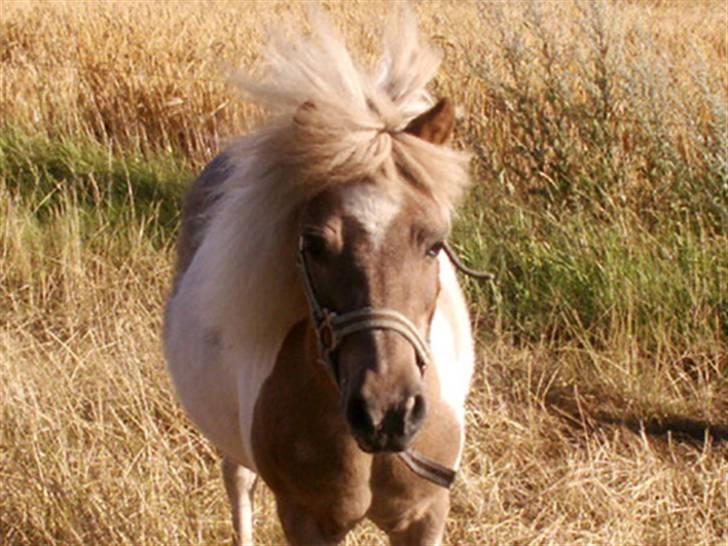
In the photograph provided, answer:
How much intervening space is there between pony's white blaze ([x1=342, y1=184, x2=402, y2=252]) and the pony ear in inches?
9.8

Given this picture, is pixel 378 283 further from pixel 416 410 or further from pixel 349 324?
pixel 416 410

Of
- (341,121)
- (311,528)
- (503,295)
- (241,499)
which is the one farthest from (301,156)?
(503,295)

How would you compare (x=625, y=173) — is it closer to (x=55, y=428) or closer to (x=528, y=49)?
(x=528, y=49)

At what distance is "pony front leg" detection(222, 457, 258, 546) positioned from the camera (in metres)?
4.41

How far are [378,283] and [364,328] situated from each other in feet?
0.35

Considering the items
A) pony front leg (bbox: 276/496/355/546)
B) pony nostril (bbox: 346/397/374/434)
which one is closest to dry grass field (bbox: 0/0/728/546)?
pony front leg (bbox: 276/496/355/546)

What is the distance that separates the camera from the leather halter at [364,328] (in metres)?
2.75

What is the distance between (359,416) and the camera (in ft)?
8.80

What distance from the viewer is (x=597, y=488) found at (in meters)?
4.64

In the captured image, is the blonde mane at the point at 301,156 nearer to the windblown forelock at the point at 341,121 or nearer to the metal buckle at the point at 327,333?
the windblown forelock at the point at 341,121

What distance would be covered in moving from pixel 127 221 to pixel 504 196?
6.70 ft

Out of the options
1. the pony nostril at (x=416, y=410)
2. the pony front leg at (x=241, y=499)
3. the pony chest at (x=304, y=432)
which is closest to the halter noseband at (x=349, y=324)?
the pony nostril at (x=416, y=410)

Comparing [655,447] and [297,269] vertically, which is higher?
[297,269]

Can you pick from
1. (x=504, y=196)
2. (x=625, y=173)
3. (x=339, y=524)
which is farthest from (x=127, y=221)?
(x=339, y=524)
